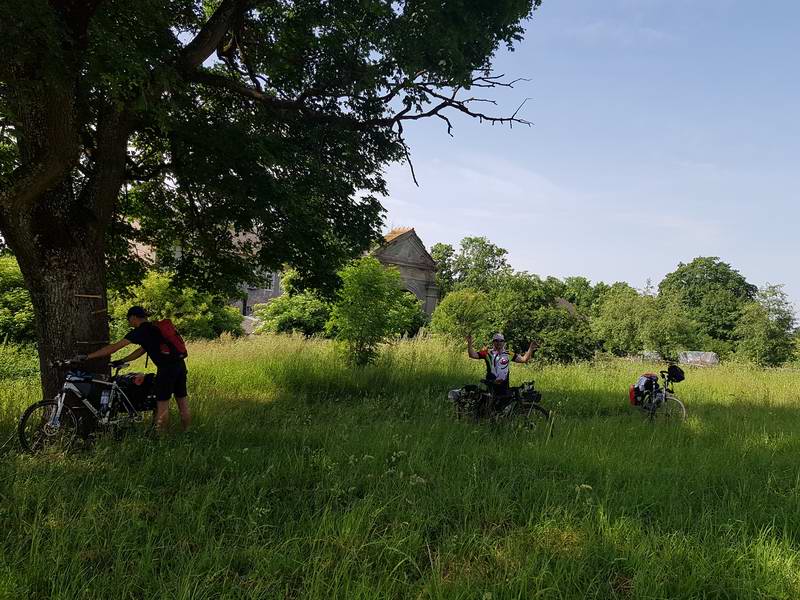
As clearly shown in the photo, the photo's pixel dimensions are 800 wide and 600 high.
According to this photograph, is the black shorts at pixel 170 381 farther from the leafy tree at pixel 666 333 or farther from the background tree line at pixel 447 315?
the leafy tree at pixel 666 333

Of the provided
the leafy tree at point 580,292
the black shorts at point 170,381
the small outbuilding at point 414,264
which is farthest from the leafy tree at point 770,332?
the leafy tree at point 580,292

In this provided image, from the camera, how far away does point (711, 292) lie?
205ft

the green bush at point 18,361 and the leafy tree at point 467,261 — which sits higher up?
the leafy tree at point 467,261

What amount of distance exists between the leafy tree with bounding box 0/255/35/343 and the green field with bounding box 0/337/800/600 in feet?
31.7

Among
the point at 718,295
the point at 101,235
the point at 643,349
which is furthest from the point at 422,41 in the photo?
the point at 718,295

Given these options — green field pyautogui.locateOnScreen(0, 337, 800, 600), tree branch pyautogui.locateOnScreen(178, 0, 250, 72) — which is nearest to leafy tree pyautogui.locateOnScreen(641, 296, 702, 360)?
green field pyautogui.locateOnScreen(0, 337, 800, 600)

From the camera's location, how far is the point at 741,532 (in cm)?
365

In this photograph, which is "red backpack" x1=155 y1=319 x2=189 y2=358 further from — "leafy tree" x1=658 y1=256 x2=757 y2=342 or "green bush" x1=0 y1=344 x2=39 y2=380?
"leafy tree" x1=658 y1=256 x2=757 y2=342

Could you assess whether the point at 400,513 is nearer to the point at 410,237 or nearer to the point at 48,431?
the point at 48,431

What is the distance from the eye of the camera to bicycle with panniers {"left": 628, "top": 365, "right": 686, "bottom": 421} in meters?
8.81

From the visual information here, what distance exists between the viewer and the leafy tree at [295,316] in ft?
76.7

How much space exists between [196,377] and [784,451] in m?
10.1

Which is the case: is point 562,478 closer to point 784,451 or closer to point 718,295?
point 784,451

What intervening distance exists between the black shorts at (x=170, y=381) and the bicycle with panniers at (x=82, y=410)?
307mm
